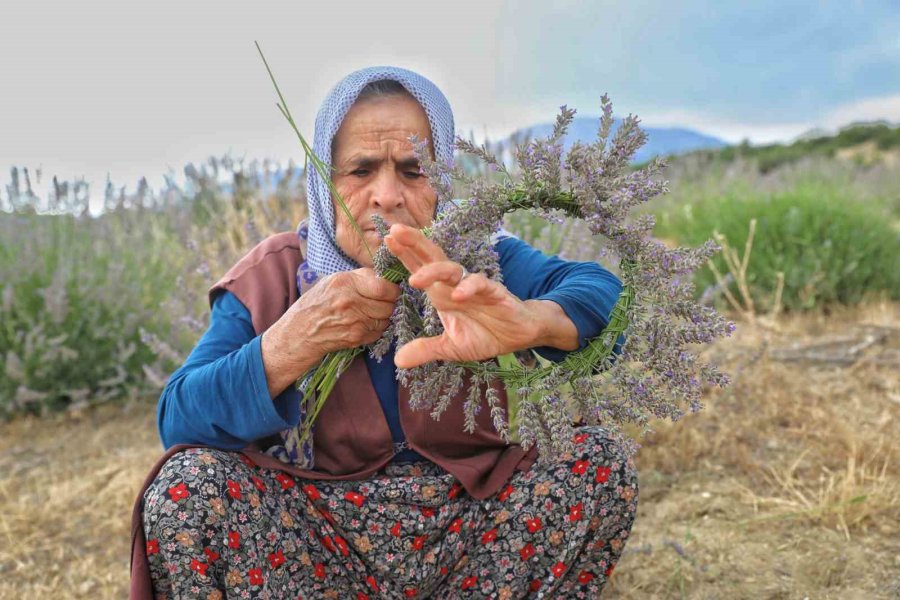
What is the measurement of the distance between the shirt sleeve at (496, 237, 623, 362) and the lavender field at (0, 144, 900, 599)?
2.55 ft

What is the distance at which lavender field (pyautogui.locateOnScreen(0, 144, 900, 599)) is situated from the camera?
2.55 m

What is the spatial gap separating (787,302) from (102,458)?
13.0 feet

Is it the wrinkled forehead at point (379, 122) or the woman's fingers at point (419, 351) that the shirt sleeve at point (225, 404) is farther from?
the wrinkled forehead at point (379, 122)

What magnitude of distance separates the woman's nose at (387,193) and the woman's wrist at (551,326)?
1.47 ft

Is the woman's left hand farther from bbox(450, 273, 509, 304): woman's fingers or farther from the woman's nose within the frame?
the woman's nose

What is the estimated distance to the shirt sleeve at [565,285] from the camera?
5.80 ft

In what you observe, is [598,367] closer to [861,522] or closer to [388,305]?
[388,305]

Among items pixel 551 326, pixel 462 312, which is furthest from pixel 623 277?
pixel 462 312

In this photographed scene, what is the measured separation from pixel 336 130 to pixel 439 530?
98cm

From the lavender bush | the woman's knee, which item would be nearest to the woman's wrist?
the woman's knee

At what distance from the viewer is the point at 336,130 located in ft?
6.43

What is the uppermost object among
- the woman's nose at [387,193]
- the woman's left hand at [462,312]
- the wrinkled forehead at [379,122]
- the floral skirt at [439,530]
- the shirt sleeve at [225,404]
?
the wrinkled forehead at [379,122]

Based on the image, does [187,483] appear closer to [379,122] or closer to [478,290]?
[478,290]

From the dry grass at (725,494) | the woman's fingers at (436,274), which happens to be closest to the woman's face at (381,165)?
the woman's fingers at (436,274)
